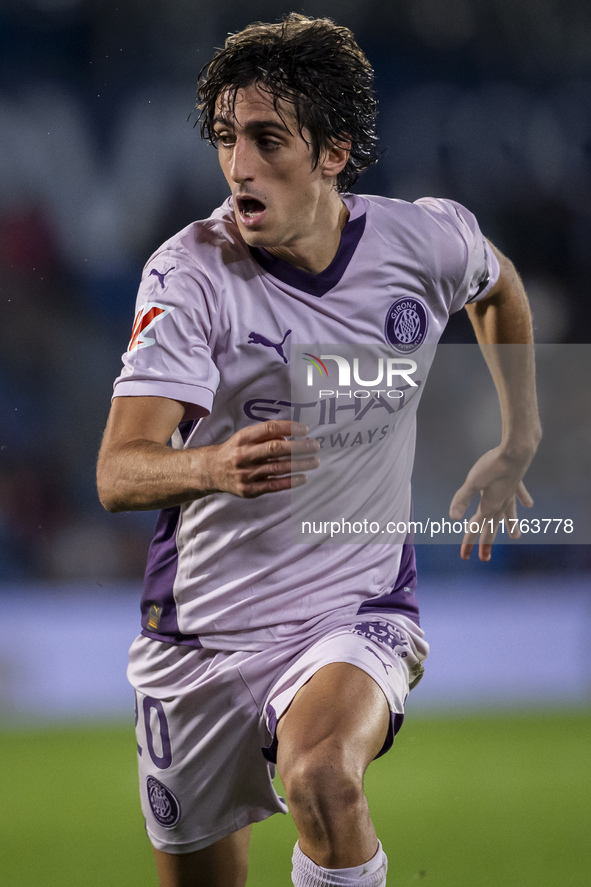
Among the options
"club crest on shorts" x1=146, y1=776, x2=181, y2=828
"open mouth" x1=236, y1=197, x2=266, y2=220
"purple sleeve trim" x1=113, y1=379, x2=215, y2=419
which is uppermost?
"open mouth" x1=236, y1=197, x2=266, y2=220

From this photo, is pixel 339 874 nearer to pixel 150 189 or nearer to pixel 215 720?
pixel 215 720

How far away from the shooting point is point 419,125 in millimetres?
5359

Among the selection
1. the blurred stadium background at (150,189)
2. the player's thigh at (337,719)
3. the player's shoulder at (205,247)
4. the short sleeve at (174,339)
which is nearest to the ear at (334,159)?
the player's shoulder at (205,247)

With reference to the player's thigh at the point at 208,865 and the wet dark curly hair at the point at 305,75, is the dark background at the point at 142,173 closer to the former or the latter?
the player's thigh at the point at 208,865

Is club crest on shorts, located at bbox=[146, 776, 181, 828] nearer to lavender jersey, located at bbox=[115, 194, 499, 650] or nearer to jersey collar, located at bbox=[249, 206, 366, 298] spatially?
lavender jersey, located at bbox=[115, 194, 499, 650]

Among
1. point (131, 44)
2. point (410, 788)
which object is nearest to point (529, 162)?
point (131, 44)

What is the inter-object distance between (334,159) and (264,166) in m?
0.23

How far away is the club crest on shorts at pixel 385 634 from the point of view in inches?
71.8

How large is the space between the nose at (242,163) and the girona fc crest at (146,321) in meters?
0.29

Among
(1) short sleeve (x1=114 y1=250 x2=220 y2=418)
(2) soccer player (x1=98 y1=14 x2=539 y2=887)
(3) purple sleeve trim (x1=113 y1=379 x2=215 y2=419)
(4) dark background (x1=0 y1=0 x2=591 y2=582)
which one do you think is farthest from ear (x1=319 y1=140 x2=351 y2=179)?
(4) dark background (x1=0 y1=0 x2=591 y2=582)

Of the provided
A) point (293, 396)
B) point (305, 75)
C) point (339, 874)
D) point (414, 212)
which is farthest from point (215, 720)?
point (305, 75)

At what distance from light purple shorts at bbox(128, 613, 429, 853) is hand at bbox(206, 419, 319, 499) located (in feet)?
1.75

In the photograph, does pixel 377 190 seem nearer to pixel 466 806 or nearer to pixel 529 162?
pixel 529 162

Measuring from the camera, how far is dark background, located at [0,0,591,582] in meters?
4.96
